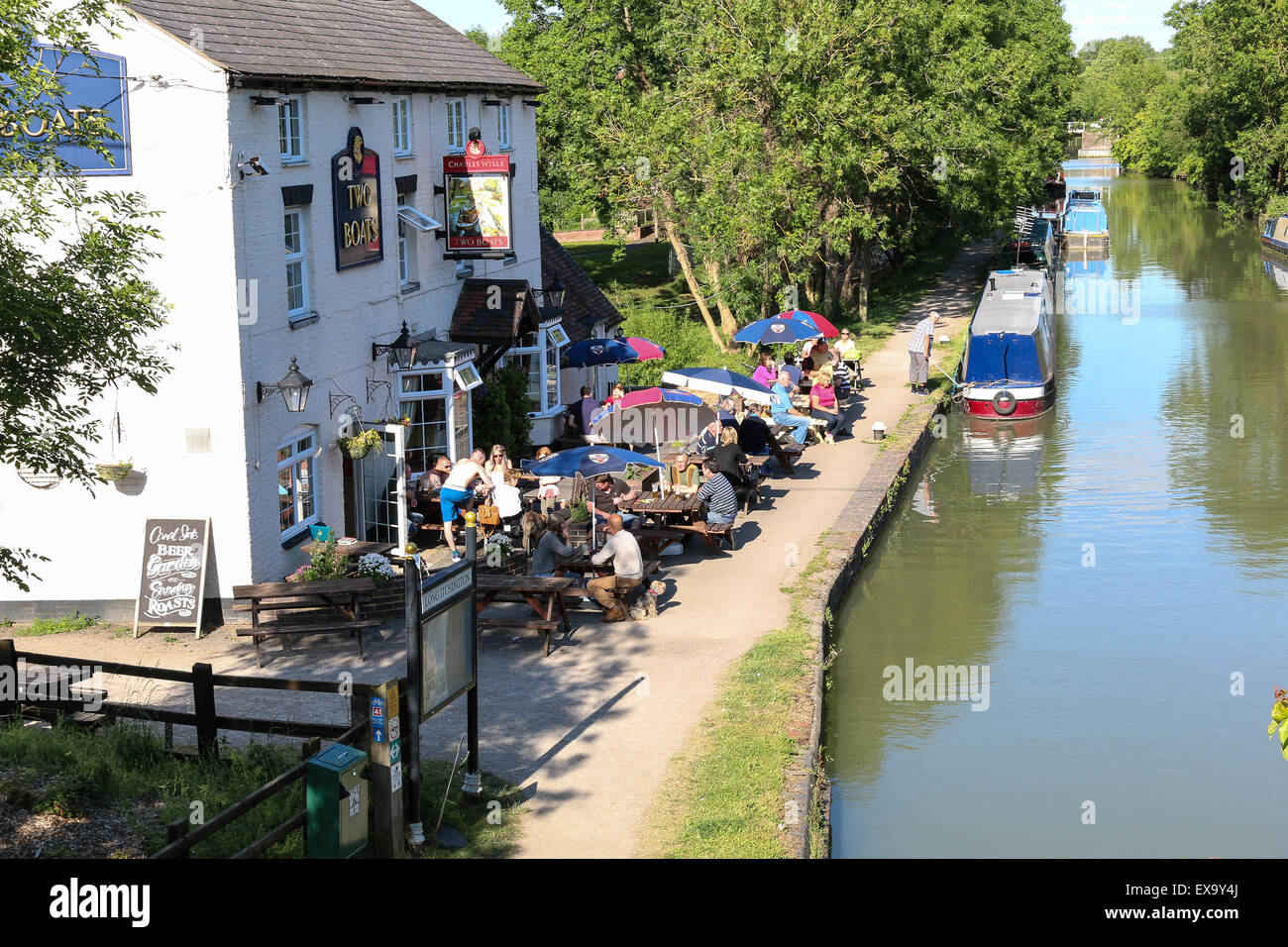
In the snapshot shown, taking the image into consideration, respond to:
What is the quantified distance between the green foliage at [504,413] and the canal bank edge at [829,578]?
19.1 feet

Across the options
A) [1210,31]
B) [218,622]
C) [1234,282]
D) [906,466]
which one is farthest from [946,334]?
[1210,31]

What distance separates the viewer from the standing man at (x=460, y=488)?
1857 cm

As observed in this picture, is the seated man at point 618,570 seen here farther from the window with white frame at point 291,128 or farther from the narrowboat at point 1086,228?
the narrowboat at point 1086,228

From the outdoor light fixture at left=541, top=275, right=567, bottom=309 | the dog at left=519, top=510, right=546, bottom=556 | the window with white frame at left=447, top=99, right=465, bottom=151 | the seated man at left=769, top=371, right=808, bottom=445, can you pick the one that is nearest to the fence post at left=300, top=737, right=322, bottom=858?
the dog at left=519, top=510, right=546, bottom=556

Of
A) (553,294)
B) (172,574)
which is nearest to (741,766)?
(172,574)

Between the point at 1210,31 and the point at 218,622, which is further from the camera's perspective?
the point at 1210,31

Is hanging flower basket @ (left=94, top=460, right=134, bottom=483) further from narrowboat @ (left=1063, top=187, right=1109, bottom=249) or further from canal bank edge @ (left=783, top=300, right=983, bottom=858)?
narrowboat @ (left=1063, top=187, right=1109, bottom=249)

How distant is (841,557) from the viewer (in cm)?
1834

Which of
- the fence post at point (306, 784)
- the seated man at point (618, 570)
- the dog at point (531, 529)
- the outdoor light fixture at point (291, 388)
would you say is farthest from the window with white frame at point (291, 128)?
the fence post at point (306, 784)

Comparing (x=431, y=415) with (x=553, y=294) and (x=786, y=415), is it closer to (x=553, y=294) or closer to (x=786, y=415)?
(x=553, y=294)

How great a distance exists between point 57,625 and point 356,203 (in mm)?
6712
